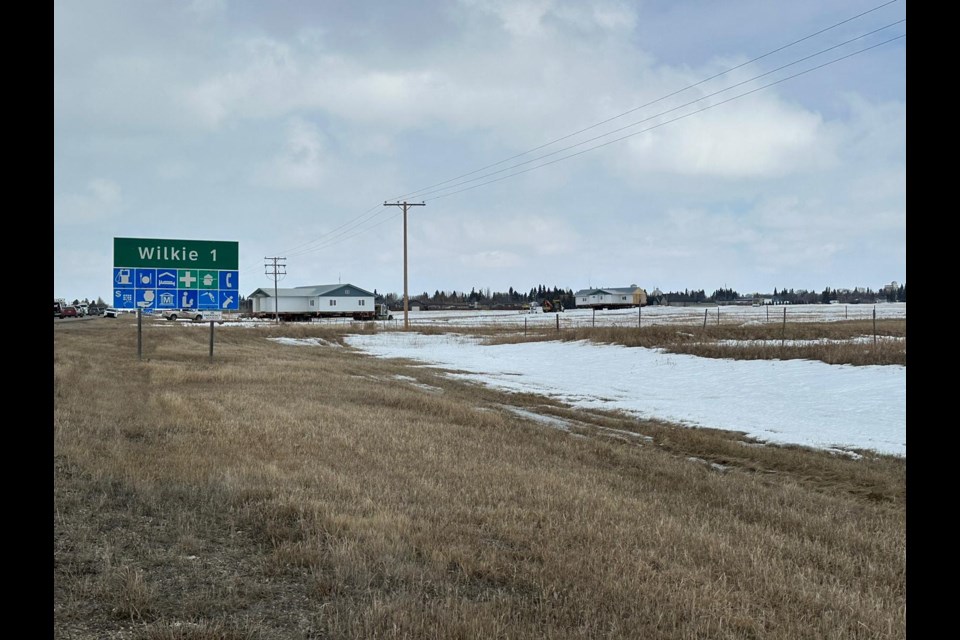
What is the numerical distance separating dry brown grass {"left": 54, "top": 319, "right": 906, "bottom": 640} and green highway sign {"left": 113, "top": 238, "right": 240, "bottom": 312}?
1772 cm

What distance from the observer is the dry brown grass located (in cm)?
467

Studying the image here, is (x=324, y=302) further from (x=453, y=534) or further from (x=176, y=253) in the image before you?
(x=453, y=534)

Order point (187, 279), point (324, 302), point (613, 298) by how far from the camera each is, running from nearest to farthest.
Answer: point (187, 279) < point (324, 302) < point (613, 298)

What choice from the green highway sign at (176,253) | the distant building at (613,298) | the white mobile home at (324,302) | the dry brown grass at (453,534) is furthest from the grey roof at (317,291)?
the dry brown grass at (453,534)

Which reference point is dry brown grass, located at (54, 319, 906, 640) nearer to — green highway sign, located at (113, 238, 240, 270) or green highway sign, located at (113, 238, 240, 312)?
green highway sign, located at (113, 238, 240, 312)

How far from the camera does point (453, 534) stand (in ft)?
21.0

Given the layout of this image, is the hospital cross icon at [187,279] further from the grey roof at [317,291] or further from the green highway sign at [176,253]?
the grey roof at [317,291]

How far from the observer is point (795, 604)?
17.2 ft

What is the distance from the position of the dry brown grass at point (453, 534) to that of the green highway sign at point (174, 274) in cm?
1772

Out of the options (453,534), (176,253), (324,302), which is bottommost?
(453,534)

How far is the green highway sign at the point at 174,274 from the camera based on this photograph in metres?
29.3

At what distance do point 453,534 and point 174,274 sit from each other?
27446 mm

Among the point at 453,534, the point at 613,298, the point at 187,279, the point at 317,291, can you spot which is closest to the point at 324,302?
the point at 317,291
